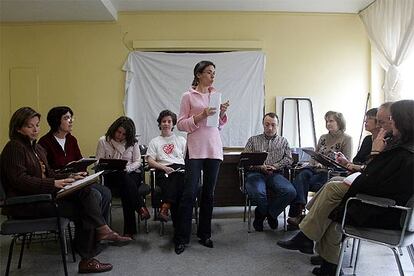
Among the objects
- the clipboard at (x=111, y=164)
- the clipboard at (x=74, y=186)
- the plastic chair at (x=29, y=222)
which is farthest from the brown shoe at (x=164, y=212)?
the plastic chair at (x=29, y=222)

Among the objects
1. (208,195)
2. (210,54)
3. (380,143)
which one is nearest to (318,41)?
(210,54)

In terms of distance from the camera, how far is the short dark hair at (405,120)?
202cm

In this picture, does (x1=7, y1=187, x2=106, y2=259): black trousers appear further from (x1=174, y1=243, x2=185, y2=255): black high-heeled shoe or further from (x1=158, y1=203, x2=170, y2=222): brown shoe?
(x1=158, y1=203, x2=170, y2=222): brown shoe

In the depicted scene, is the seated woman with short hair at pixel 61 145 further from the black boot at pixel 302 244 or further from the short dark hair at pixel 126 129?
the black boot at pixel 302 244

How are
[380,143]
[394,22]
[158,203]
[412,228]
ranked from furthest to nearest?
1. [394,22]
2. [158,203]
3. [380,143]
4. [412,228]

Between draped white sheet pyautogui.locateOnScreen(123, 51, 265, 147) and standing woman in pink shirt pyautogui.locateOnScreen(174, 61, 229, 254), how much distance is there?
7.11 ft

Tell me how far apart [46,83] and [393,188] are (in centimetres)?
460

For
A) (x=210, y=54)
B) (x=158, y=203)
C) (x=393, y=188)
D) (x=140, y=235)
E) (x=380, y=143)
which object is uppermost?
(x=210, y=54)

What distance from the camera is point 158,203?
3371mm

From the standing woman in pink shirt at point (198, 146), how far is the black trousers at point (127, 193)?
1.79 ft

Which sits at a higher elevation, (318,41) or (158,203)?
(318,41)

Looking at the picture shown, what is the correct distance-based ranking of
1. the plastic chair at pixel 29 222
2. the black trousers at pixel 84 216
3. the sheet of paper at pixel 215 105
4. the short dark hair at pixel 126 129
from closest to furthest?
the plastic chair at pixel 29 222 < the black trousers at pixel 84 216 < the sheet of paper at pixel 215 105 < the short dark hair at pixel 126 129

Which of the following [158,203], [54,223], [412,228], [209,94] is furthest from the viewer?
[158,203]

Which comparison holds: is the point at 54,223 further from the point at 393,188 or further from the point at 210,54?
the point at 210,54
